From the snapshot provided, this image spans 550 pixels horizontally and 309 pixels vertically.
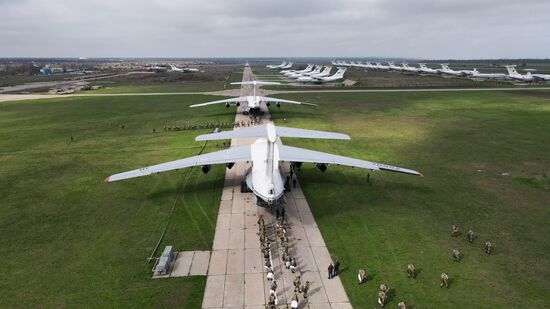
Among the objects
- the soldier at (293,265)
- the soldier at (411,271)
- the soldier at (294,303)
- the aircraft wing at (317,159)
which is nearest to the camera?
the soldier at (294,303)

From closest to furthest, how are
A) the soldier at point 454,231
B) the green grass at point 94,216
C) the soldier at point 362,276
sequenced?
the green grass at point 94,216 → the soldier at point 362,276 → the soldier at point 454,231

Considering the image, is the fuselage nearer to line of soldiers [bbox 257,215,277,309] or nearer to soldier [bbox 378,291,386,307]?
line of soldiers [bbox 257,215,277,309]

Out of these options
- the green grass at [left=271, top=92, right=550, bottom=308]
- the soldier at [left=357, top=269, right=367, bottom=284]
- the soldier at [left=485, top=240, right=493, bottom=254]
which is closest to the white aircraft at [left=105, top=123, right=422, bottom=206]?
the green grass at [left=271, top=92, right=550, bottom=308]

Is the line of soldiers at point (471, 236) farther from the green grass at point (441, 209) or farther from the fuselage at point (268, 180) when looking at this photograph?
the fuselage at point (268, 180)

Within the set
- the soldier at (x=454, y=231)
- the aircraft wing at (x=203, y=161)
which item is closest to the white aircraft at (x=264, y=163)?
the aircraft wing at (x=203, y=161)

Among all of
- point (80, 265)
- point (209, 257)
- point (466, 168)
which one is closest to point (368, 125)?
point (466, 168)

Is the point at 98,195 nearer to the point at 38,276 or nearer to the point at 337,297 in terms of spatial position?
the point at 38,276
